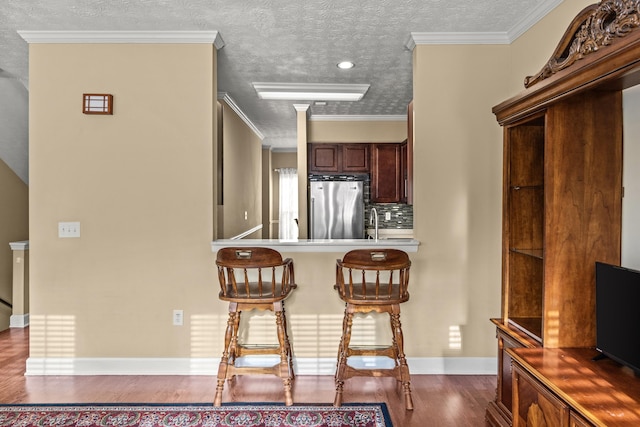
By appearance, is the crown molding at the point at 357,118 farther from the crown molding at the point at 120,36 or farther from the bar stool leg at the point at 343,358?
the bar stool leg at the point at 343,358

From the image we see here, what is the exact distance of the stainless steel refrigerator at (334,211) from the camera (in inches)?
224

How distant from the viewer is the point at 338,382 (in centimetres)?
269

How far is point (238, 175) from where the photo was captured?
5617mm

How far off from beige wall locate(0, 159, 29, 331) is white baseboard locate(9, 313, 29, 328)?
0.04 metres

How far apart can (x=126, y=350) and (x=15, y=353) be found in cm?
124

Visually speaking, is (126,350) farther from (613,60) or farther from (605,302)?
(613,60)

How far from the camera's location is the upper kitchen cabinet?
19.7 ft

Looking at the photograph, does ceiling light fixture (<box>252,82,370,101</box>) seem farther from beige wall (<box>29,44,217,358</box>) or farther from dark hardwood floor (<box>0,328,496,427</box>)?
dark hardwood floor (<box>0,328,496,427</box>)

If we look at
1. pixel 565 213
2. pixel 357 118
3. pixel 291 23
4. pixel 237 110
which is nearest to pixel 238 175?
pixel 237 110

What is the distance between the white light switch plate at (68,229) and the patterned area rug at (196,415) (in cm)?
116

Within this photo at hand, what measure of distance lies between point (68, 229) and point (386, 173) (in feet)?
13.3

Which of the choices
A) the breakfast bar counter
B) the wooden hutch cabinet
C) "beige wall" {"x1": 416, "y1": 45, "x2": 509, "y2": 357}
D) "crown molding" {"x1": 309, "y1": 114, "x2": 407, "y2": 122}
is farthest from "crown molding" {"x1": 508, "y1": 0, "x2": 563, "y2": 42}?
"crown molding" {"x1": 309, "y1": 114, "x2": 407, "y2": 122}

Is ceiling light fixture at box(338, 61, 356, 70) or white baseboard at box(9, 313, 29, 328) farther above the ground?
ceiling light fixture at box(338, 61, 356, 70)

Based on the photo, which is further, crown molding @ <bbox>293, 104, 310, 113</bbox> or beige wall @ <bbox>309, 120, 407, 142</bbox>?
beige wall @ <bbox>309, 120, 407, 142</bbox>
